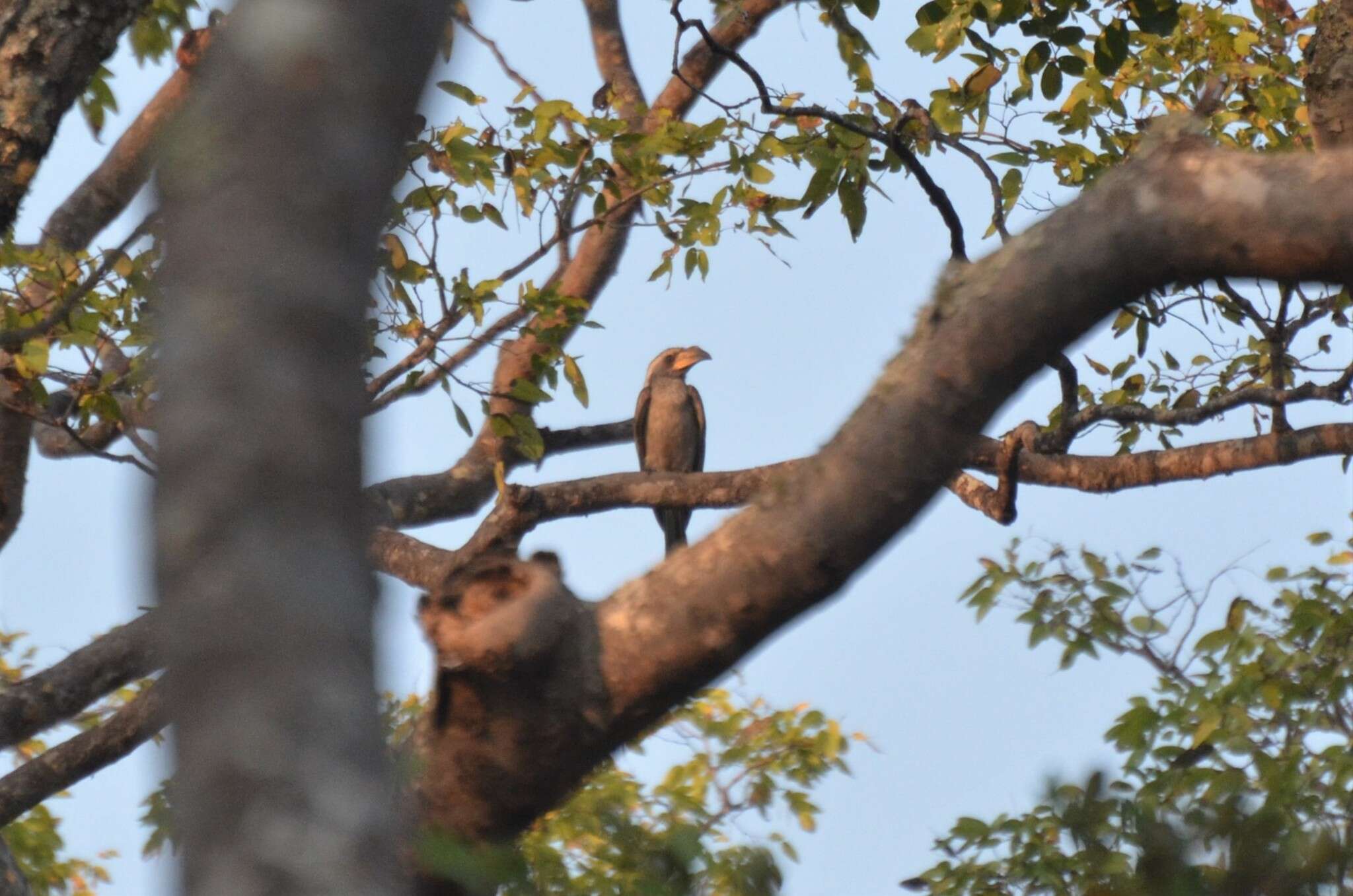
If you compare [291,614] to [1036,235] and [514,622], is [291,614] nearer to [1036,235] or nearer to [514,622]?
[514,622]

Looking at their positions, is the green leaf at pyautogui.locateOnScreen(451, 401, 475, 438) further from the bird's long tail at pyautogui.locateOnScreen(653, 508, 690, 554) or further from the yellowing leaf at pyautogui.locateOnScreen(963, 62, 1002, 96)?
the bird's long tail at pyautogui.locateOnScreen(653, 508, 690, 554)

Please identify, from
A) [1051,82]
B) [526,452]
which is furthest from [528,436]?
[1051,82]

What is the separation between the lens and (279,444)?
673 millimetres

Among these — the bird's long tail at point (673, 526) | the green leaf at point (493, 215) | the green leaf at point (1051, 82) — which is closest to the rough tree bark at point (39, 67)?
the green leaf at point (493, 215)

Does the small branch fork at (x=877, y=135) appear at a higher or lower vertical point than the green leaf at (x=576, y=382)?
lower

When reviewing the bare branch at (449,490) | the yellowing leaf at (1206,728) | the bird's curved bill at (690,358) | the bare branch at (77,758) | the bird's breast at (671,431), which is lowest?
the yellowing leaf at (1206,728)

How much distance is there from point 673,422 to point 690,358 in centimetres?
57

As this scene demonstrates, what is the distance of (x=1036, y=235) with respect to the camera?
5.69 feet

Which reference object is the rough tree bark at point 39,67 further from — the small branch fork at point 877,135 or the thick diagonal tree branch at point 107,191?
the thick diagonal tree branch at point 107,191

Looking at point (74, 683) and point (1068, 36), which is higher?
point (1068, 36)

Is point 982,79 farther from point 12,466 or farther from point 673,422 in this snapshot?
point 673,422

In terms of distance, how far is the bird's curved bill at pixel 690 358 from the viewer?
1065 cm

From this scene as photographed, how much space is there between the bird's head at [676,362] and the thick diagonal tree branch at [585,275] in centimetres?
286

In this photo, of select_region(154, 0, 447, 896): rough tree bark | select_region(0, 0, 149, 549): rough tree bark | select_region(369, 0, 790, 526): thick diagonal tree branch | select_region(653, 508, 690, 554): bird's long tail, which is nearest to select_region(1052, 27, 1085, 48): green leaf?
select_region(369, 0, 790, 526): thick diagonal tree branch
